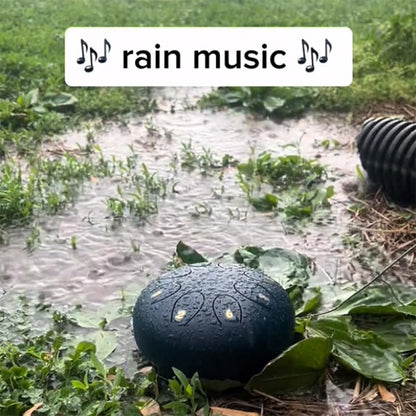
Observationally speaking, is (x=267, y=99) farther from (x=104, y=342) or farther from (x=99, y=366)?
(x=99, y=366)

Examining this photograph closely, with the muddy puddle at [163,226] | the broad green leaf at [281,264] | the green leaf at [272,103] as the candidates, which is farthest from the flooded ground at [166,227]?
the green leaf at [272,103]

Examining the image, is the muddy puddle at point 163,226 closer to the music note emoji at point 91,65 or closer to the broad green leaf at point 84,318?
the broad green leaf at point 84,318

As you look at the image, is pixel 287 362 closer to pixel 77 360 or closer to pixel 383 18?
pixel 77 360

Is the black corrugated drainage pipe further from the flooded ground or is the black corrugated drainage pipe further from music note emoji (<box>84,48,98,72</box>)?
music note emoji (<box>84,48,98,72</box>)

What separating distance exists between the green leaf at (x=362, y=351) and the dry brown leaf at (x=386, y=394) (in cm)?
3

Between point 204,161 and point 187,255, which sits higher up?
point 204,161

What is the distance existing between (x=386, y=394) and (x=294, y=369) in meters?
0.29

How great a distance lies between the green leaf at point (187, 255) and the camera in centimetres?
312

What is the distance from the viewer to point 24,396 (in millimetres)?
2389

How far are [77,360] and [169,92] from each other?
322 cm

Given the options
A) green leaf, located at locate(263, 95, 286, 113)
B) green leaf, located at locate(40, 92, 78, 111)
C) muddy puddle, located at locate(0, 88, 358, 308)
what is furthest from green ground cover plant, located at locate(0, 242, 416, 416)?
green leaf, located at locate(40, 92, 78, 111)

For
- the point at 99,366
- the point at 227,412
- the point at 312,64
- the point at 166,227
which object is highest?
the point at 312,64

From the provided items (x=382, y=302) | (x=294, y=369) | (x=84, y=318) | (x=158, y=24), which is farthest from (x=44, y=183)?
(x=158, y=24)

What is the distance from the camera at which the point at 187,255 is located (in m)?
3.13
